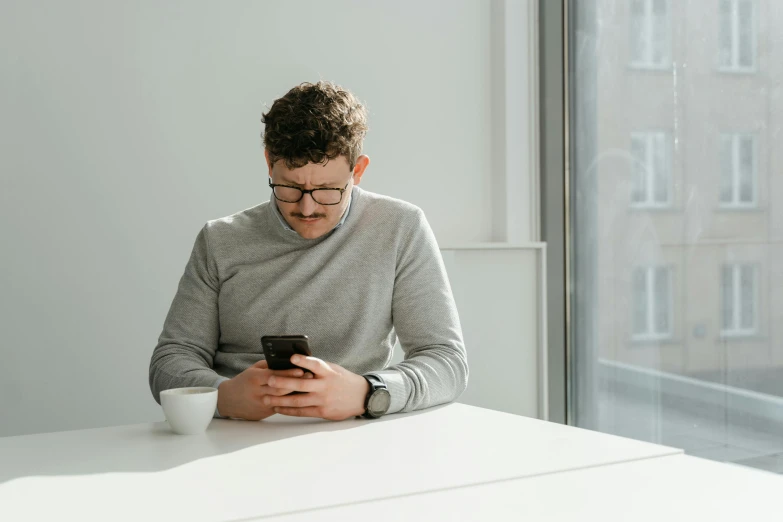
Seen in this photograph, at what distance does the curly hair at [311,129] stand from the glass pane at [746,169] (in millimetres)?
1381

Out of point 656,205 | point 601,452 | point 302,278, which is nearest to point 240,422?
point 302,278

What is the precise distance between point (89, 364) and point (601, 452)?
2038mm

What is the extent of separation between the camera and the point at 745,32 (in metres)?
2.56

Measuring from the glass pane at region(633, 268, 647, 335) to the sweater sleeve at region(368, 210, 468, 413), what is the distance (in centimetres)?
136

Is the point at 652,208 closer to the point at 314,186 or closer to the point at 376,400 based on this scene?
the point at 314,186

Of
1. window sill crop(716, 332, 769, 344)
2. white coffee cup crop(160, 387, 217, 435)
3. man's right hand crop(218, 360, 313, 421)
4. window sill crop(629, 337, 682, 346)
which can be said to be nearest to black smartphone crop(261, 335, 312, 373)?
man's right hand crop(218, 360, 313, 421)

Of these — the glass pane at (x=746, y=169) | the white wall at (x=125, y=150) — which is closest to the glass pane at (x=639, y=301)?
the glass pane at (x=746, y=169)

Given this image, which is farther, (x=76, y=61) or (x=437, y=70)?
(x=437, y=70)

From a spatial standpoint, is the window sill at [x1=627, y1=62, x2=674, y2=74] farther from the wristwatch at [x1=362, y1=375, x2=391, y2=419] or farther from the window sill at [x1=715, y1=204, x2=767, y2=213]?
the wristwatch at [x1=362, y1=375, x2=391, y2=419]

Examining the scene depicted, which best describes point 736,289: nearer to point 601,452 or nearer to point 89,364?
point 601,452

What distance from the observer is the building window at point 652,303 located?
114 inches

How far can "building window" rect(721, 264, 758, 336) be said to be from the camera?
8.36ft

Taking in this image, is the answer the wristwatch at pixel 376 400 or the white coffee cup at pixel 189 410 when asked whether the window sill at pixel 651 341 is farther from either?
the white coffee cup at pixel 189 410

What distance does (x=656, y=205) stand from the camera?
2961 mm
